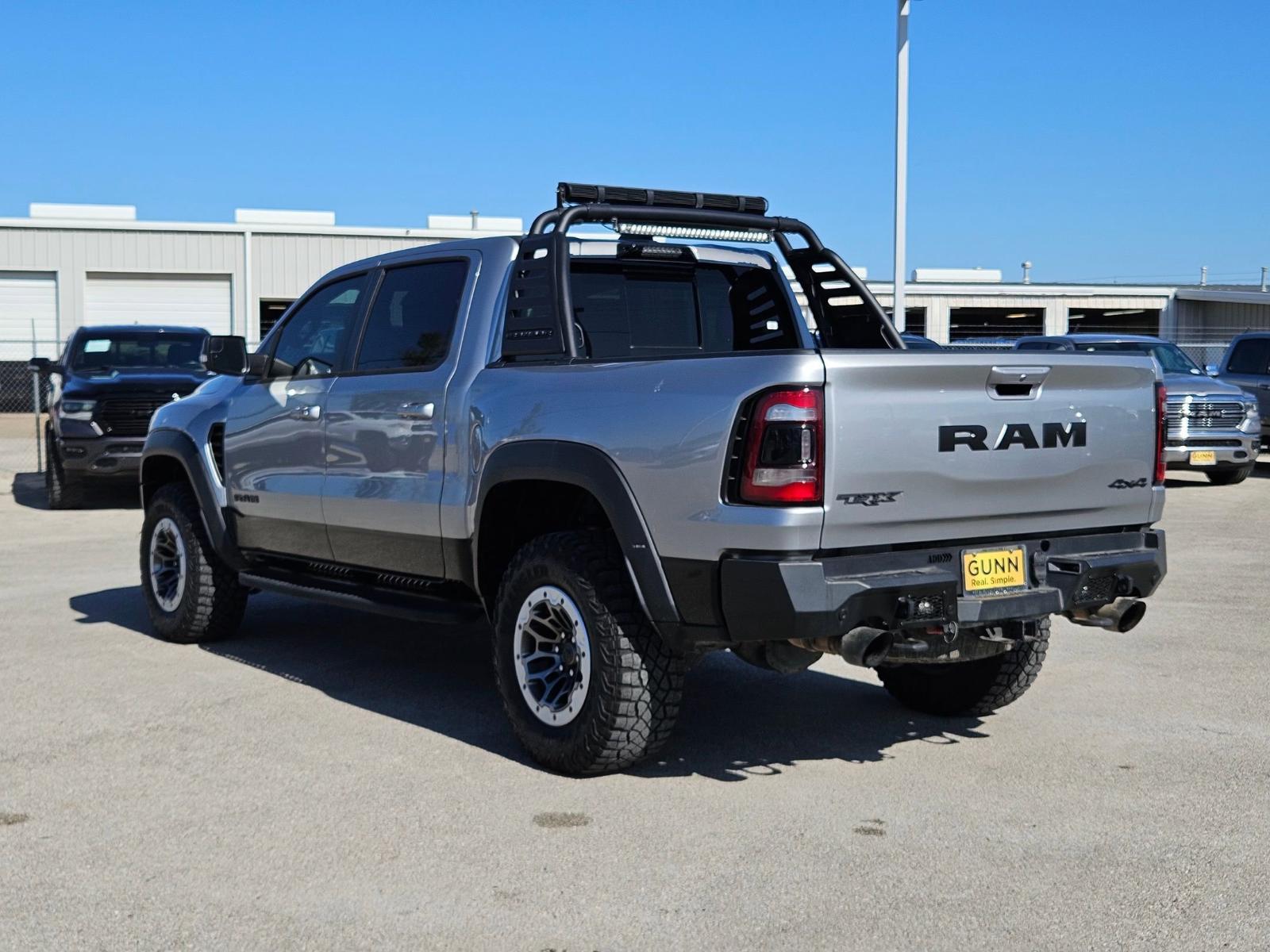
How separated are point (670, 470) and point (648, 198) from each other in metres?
1.92

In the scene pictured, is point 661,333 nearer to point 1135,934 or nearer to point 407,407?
point 407,407

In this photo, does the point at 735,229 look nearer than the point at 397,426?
No

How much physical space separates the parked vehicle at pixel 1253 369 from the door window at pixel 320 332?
15627mm

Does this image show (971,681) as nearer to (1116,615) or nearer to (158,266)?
(1116,615)

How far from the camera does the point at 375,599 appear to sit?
6.38 meters

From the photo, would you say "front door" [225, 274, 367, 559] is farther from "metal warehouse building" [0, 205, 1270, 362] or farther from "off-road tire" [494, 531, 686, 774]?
"metal warehouse building" [0, 205, 1270, 362]

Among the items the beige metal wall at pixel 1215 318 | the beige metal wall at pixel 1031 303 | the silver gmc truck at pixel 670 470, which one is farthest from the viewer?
the beige metal wall at pixel 1031 303

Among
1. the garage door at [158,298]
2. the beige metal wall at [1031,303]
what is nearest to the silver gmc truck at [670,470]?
the garage door at [158,298]

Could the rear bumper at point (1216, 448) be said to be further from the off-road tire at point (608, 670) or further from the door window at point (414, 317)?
the off-road tire at point (608, 670)

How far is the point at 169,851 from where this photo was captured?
14.9 ft

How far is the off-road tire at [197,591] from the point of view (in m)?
7.78

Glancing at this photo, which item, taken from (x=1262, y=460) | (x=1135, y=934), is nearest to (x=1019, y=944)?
(x=1135, y=934)

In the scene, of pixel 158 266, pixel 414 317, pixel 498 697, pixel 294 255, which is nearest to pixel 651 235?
A: pixel 414 317

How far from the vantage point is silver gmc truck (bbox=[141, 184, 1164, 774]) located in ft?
15.5
